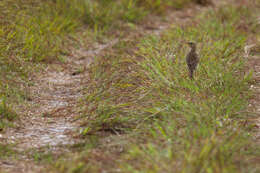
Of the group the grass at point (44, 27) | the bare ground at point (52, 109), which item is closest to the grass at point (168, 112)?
the bare ground at point (52, 109)

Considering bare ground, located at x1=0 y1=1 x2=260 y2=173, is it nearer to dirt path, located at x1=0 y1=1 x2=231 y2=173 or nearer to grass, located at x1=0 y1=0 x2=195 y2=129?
dirt path, located at x1=0 y1=1 x2=231 y2=173

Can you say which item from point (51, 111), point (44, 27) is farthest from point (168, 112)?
point (44, 27)

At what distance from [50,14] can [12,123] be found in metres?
3.12

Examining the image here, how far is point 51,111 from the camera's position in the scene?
4.24 m

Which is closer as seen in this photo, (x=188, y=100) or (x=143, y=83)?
(x=188, y=100)

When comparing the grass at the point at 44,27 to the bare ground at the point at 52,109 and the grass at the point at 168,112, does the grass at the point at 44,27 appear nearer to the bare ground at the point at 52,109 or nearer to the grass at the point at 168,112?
the bare ground at the point at 52,109

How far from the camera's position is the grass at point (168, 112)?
9.23ft

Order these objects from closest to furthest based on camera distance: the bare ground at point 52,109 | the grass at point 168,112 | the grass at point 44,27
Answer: the grass at point 168,112 → the bare ground at point 52,109 → the grass at point 44,27

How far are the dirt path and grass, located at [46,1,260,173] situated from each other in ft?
0.62

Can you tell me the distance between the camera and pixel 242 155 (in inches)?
117

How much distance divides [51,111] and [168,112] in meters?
1.30

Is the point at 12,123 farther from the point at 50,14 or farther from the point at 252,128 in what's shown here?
the point at 50,14

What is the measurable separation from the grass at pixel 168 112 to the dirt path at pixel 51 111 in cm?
19

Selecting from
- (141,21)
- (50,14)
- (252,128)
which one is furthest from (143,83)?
(141,21)
